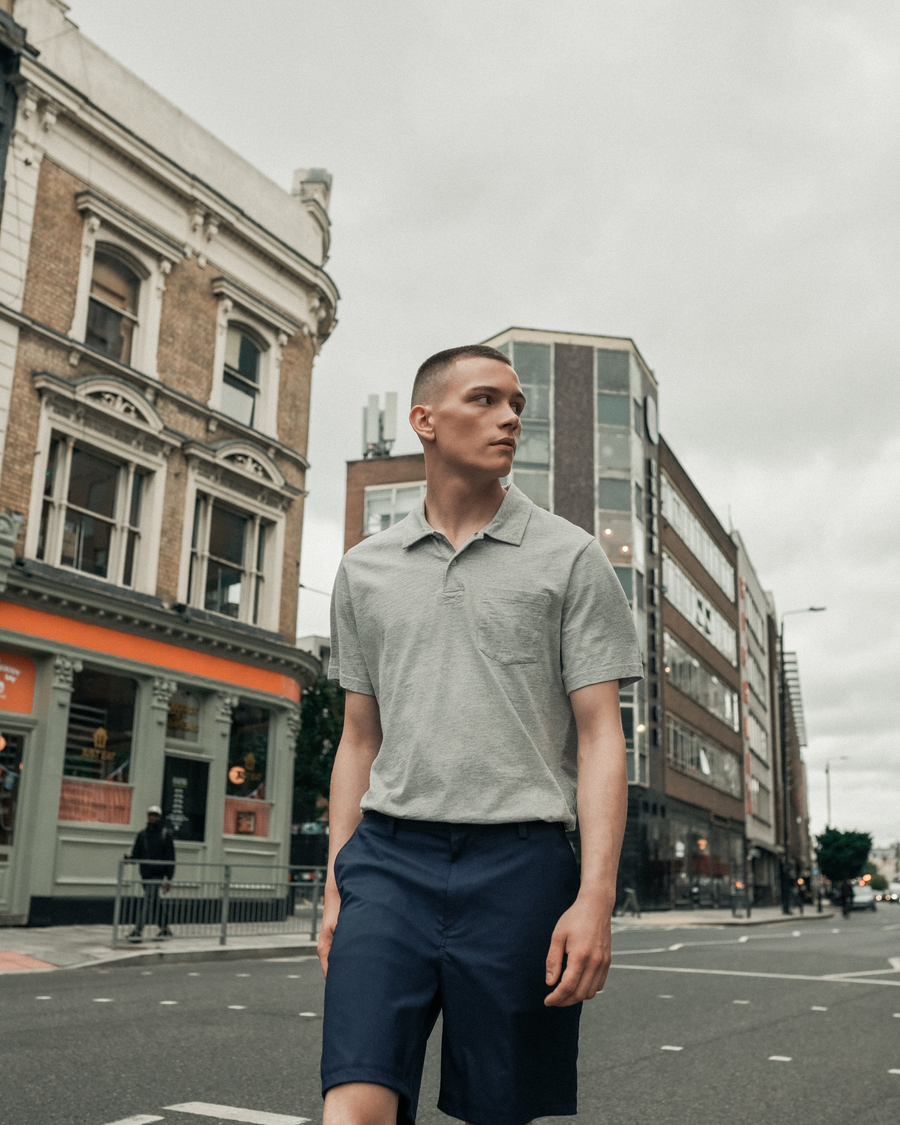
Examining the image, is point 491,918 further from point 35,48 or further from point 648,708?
point 648,708

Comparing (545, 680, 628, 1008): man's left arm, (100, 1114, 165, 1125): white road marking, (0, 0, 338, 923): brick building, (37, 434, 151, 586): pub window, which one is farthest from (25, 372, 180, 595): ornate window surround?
(545, 680, 628, 1008): man's left arm

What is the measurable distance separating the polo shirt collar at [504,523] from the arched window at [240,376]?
18688 mm

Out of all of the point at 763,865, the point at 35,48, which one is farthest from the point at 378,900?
the point at 763,865

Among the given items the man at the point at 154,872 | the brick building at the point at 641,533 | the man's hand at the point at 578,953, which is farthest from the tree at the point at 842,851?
the man's hand at the point at 578,953

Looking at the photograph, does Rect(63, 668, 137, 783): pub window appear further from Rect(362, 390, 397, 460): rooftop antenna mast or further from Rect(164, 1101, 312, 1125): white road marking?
Rect(362, 390, 397, 460): rooftop antenna mast

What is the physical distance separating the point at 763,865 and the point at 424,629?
72.0 metres

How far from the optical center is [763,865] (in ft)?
227

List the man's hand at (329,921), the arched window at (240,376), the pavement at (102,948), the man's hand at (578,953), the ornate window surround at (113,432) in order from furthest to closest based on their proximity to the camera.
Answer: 1. the arched window at (240,376)
2. the ornate window surround at (113,432)
3. the pavement at (102,948)
4. the man's hand at (329,921)
5. the man's hand at (578,953)

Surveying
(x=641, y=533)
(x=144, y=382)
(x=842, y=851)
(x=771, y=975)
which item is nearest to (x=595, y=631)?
(x=771, y=975)

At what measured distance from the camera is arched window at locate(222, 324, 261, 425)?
68.6 feet

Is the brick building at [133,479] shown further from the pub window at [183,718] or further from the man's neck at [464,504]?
the man's neck at [464,504]

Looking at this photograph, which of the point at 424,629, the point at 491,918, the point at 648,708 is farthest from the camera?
the point at 648,708

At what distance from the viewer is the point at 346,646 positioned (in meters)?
2.59

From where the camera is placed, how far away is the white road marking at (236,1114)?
482cm
